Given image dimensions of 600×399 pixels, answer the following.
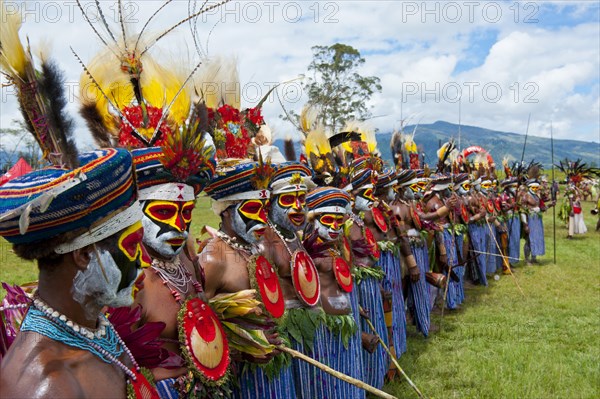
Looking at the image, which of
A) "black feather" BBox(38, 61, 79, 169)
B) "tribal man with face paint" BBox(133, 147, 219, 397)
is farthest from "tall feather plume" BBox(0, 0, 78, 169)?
"tribal man with face paint" BBox(133, 147, 219, 397)

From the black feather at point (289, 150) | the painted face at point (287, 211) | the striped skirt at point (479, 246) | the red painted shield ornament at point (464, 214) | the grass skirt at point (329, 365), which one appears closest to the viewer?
the grass skirt at point (329, 365)

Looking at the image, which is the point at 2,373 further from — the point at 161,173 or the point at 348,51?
the point at 348,51

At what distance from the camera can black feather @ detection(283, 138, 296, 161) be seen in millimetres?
5348

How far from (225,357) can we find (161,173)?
2.99ft

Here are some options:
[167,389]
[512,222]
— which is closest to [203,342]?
[167,389]

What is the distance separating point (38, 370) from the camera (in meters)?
1.49

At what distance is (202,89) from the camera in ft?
11.1

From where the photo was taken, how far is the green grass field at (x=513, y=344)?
5.63 m

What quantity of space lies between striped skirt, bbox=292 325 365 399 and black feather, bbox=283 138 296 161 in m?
1.88

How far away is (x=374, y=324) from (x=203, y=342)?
3237 millimetres

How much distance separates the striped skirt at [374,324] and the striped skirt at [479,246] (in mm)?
5578

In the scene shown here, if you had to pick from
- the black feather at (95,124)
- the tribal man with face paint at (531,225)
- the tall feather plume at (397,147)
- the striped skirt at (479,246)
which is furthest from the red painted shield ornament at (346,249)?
the tribal man with face paint at (531,225)

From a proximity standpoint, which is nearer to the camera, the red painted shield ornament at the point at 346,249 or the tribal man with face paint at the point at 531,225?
the red painted shield ornament at the point at 346,249

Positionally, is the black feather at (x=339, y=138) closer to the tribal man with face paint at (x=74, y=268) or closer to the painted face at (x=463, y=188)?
the tribal man with face paint at (x=74, y=268)
